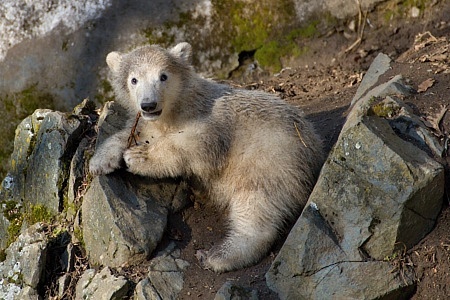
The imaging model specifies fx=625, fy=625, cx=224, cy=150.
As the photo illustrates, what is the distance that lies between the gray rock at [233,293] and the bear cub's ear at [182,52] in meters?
2.76

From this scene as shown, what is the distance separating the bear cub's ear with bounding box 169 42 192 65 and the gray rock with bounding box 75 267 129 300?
2523mm

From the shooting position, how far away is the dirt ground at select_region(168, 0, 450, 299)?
5.81 metres

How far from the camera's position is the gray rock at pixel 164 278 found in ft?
20.1

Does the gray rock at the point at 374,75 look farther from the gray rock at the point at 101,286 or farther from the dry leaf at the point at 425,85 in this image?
the gray rock at the point at 101,286

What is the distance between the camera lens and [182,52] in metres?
7.26

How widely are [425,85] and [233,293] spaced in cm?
329

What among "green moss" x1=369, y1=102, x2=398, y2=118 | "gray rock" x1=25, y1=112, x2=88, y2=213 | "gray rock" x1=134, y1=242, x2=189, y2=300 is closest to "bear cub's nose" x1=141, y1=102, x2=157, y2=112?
"gray rock" x1=134, y1=242, x2=189, y2=300

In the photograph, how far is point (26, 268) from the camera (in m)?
6.89

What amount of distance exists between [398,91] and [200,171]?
7.82ft

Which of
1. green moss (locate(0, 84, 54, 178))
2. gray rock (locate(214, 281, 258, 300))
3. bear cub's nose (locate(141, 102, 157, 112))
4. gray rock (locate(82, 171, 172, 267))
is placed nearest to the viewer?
gray rock (locate(214, 281, 258, 300))

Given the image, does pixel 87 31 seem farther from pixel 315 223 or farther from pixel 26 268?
pixel 315 223

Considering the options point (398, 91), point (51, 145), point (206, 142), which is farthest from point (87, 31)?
point (398, 91)

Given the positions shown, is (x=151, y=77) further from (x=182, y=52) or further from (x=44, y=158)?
(x=44, y=158)

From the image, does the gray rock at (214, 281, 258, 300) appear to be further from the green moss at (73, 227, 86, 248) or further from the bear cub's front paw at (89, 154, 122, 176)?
the green moss at (73, 227, 86, 248)
